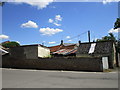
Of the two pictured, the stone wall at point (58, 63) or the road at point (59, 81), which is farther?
the stone wall at point (58, 63)

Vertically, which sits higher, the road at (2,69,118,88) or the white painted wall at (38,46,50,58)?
the white painted wall at (38,46,50,58)

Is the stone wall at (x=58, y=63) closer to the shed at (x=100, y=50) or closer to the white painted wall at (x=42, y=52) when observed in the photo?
the white painted wall at (x=42, y=52)

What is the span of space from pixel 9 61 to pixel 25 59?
12.1ft

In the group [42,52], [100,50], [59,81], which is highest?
[100,50]

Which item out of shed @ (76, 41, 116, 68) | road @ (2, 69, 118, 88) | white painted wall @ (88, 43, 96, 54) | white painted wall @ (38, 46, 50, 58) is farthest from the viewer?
white painted wall @ (38, 46, 50, 58)

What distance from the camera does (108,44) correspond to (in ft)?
86.4

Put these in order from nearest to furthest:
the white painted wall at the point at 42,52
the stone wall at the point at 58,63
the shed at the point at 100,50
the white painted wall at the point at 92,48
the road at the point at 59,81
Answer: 1. the road at the point at 59,81
2. the stone wall at the point at 58,63
3. the shed at the point at 100,50
4. the white painted wall at the point at 92,48
5. the white painted wall at the point at 42,52

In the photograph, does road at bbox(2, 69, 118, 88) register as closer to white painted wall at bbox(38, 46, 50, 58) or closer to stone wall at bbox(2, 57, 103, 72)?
stone wall at bbox(2, 57, 103, 72)

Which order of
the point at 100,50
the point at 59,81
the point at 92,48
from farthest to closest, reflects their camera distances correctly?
the point at 92,48 < the point at 100,50 < the point at 59,81

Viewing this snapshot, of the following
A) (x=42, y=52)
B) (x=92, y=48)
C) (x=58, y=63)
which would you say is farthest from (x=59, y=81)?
(x=42, y=52)

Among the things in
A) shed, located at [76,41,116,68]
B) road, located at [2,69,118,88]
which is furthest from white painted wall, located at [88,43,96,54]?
road, located at [2,69,118,88]

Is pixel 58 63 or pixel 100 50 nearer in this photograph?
pixel 58 63

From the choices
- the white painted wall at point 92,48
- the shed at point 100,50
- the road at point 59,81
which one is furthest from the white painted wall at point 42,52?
the road at point 59,81

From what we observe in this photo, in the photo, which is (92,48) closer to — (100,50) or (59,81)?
(100,50)
